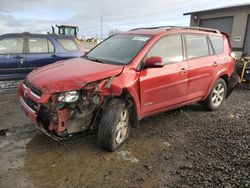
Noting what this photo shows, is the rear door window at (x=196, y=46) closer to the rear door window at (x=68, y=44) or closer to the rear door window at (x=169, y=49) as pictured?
the rear door window at (x=169, y=49)

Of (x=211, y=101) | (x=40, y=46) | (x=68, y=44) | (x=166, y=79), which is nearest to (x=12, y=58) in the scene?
(x=40, y=46)

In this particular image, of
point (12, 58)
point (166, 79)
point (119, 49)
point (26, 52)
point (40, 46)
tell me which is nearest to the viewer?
point (166, 79)

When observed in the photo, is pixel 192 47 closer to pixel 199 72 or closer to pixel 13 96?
pixel 199 72

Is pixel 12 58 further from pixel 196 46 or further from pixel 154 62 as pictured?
pixel 196 46

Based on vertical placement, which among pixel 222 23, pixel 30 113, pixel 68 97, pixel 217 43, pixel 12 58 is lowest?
pixel 30 113

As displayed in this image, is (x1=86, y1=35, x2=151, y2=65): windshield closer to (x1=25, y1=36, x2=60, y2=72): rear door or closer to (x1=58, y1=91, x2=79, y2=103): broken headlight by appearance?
(x1=58, y1=91, x2=79, y2=103): broken headlight

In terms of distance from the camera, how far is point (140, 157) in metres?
3.96

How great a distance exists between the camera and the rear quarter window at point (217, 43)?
601 cm

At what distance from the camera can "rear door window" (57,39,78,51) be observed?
8.30m

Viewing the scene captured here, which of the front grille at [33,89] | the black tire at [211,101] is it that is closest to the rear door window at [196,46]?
the black tire at [211,101]

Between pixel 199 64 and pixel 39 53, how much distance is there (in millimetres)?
4711

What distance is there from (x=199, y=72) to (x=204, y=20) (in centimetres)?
1152

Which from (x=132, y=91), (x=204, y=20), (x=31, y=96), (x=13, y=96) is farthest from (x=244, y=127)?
(x=204, y=20)

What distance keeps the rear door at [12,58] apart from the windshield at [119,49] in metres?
Result: 3.11
